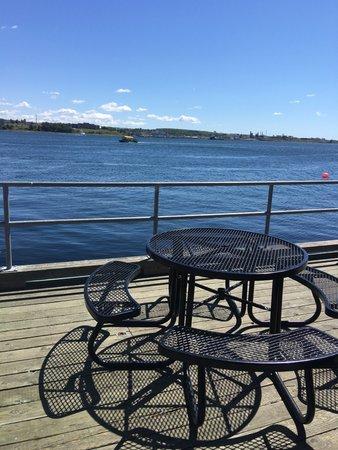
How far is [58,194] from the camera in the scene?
24453 mm

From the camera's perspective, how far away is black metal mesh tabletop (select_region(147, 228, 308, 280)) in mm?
2617

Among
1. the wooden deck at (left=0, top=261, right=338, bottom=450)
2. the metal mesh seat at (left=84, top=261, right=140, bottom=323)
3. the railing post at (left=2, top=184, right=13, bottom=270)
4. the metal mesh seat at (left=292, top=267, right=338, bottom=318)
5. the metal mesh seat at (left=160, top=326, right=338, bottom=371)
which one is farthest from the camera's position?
the railing post at (left=2, top=184, right=13, bottom=270)

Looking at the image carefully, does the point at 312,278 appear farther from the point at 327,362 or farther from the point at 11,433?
the point at 11,433

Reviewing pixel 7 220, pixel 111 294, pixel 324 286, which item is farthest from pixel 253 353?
pixel 7 220

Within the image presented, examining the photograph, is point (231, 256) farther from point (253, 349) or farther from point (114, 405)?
A: point (114, 405)

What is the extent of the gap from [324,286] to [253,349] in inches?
47.7

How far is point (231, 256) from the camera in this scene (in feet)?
9.70

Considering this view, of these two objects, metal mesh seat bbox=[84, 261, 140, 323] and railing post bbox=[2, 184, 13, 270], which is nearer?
metal mesh seat bbox=[84, 261, 140, 323]

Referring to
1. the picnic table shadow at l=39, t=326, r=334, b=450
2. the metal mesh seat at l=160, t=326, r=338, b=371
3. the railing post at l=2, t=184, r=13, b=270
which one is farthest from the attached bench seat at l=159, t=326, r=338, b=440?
the railing post at l=2, t=184, r=13, b=270

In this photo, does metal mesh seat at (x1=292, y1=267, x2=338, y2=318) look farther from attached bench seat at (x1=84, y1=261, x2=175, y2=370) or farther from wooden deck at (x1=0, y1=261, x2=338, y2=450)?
attached bench seat at (x1=84, y1=261, x2=175, y2=370)

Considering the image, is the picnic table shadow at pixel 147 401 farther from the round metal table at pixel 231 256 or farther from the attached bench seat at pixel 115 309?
the round metal table at pixel 231 256

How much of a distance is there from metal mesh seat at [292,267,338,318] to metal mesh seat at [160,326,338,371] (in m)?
0.52

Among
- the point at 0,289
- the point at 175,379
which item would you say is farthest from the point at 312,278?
the point at 0,289

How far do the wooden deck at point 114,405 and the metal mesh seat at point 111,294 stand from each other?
1.41ft
